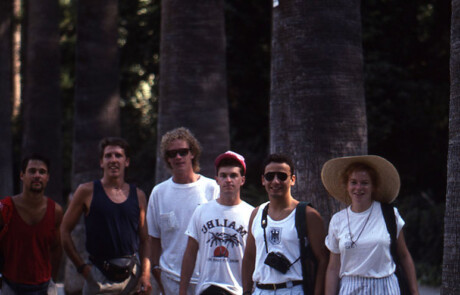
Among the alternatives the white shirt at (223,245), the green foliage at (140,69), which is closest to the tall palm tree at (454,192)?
the white shirt at (223,245)

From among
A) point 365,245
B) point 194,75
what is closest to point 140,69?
point 194,75

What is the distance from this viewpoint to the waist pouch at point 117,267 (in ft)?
22.8

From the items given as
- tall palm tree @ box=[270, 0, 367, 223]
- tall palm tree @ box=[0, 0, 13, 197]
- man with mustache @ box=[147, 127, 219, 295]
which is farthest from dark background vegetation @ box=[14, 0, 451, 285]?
man with mustache @ box=[147, 127, 219, 295]

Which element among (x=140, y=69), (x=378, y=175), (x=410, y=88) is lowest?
(x=378, y=175)

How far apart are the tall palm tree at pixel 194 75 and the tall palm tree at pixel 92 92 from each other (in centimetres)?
408

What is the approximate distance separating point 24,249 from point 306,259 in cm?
263

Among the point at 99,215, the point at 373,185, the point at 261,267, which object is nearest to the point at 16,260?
the point at 99,215

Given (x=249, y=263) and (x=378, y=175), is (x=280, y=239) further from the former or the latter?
(x=378, y=175)

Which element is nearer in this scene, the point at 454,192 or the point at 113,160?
the point at 454,192

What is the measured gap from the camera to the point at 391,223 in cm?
556

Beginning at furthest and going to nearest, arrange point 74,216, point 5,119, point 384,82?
point 5,119 → point 384,82 → point 74,216

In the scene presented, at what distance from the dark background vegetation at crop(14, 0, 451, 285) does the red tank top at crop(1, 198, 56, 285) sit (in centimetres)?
968

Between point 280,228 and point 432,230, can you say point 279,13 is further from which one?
point 432,230

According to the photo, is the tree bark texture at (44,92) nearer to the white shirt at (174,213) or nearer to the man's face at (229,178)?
Answer: the white shirt at (174,213)
